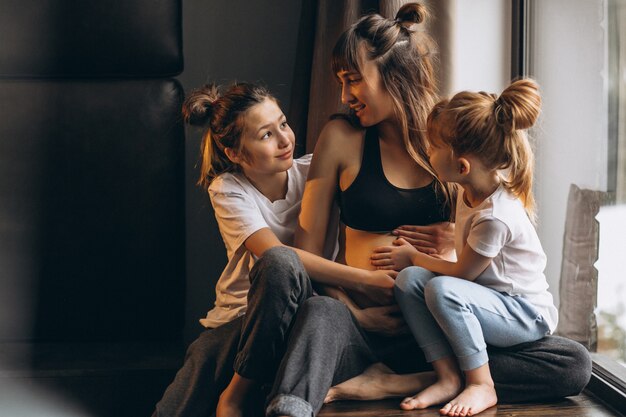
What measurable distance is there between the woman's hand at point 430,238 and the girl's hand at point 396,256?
21 mm

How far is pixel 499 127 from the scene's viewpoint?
58.1 inches

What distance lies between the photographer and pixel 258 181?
175 centimetres

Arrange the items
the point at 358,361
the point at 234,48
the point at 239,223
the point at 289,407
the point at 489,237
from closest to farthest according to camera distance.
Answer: the point at 289,407 → the point at 489,237 → the point at 358,361 → the point at 239,223 → the point at 234,48

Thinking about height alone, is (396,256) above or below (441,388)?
above

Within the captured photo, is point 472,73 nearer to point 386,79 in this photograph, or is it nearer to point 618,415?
point 386,79

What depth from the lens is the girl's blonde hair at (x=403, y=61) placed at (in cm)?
163

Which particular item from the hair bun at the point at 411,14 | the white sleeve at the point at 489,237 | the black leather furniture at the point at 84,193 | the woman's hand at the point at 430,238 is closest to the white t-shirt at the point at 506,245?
the white sleeve at the point at 489,237

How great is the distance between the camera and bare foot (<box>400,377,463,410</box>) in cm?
147

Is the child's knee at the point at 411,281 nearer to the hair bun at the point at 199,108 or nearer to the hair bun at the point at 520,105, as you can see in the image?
the hair bun at the point at 520,105

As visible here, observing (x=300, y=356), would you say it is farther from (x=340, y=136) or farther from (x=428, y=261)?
(x=340, y=136)

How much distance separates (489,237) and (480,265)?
0.17 feet

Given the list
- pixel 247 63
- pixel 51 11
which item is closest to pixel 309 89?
pixel 247 63

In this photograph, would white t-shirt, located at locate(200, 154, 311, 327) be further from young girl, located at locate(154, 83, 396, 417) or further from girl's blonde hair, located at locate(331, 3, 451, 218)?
girl's blonde hair, located at locate(331, 3, 451, 218)

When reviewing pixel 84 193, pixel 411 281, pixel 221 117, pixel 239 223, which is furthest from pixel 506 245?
pixel 84 193
